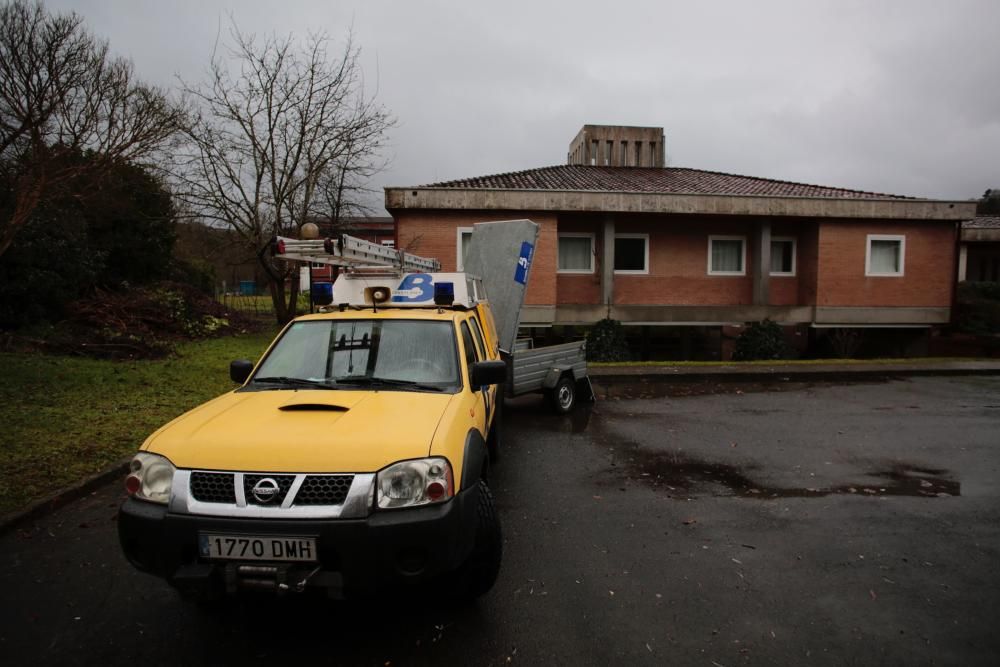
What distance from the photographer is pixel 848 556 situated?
4.43 meters

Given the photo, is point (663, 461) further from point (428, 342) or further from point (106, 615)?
point (106, 615)

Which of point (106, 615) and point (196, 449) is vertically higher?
point (196, 449)

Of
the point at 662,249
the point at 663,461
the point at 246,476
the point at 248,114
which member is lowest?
the point at 663,461

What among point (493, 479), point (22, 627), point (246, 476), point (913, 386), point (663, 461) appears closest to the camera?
point (246, 476)

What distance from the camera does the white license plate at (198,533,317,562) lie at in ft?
9.54

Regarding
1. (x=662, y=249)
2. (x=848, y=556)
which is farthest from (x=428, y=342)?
(x=662, y=249)

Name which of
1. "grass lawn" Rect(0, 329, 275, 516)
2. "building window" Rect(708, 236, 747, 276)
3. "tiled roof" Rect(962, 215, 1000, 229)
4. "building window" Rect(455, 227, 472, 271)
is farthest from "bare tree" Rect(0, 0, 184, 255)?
"tiled roof" Rect(962, 215, 1000, 229)

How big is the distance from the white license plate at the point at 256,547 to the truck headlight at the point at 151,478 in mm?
398

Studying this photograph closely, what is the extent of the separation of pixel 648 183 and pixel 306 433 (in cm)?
1908

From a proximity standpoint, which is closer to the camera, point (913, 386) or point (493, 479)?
point (493, 479)

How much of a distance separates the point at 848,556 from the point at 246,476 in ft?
13.6

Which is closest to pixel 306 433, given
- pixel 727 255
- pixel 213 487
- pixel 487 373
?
pixel 213 487

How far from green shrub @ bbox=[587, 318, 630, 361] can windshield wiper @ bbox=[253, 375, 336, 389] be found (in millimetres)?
12844

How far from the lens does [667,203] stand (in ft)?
57.6
